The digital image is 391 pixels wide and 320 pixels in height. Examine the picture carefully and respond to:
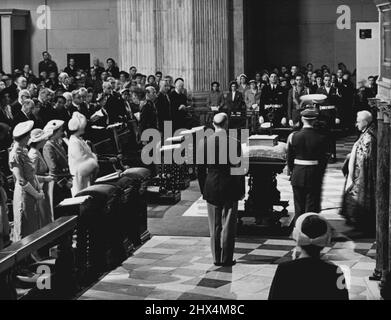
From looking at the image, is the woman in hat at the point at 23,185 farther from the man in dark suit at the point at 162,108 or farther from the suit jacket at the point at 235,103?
the suit jacket at the point at 235,103

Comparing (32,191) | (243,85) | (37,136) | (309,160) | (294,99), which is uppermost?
(243,85)

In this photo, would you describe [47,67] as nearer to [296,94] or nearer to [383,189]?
[296,94]

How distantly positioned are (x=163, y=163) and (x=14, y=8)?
1522cm

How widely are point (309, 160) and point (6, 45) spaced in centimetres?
1827

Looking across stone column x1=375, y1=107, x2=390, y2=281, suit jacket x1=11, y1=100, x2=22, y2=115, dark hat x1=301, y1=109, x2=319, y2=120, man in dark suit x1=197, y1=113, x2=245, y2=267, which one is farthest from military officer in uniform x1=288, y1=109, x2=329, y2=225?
suit jacket x1=11, y1=100, x2=22, y2=115

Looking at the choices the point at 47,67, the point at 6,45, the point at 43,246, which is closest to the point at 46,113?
the point at 43,246

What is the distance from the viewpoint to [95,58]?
29.1 meters

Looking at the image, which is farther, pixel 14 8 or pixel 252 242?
pixel 14 8

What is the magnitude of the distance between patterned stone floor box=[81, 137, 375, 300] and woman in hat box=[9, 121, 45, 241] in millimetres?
1154

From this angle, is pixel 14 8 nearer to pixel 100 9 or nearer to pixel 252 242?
pixel 100 9

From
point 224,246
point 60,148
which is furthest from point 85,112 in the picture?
point 224,246

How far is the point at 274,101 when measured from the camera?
68.2 feet

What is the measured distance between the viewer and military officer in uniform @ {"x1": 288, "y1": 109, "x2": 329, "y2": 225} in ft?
37.3

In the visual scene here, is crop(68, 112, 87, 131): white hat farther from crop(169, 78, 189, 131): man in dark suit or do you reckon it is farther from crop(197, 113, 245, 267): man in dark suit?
crop(169, 78, 189, 131): man in dark suit
